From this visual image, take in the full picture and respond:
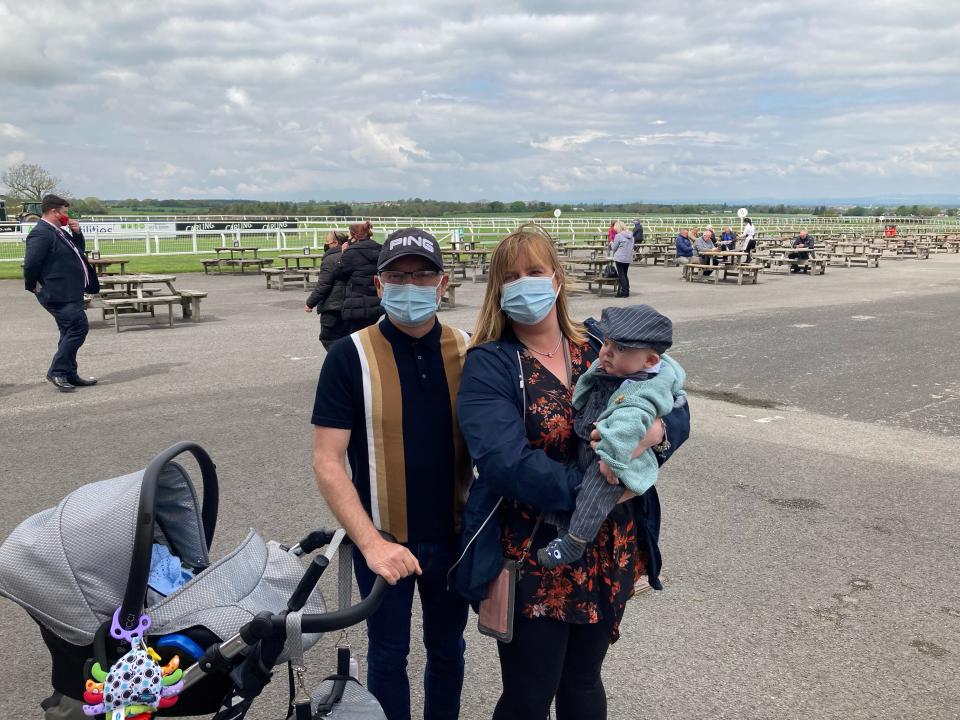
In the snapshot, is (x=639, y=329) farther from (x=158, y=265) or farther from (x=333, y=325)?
(x=158, y=265)

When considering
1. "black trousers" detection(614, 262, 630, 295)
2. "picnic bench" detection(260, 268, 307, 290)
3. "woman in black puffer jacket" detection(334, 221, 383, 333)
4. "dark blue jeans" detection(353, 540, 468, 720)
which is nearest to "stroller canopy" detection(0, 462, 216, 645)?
"dark blue jeans" detection(353, 540, 468, 720)

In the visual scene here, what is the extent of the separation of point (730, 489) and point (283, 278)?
15513 mm

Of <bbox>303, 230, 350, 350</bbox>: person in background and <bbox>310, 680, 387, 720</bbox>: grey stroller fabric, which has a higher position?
<bbox>303, 230, 350, 350</bbox>: person in background

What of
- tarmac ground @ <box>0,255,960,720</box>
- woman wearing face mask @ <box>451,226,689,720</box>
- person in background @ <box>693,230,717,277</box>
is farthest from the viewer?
person in background @ <box>693,230,717,277</box>

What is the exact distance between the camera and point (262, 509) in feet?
17.1

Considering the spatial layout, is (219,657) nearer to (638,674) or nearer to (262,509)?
(638,674)

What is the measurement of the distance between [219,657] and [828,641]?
2.86 meters

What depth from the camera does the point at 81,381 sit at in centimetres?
893

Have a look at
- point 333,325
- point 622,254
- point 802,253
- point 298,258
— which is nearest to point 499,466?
point 333,325

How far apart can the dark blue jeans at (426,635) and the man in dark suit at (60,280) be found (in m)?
7.34

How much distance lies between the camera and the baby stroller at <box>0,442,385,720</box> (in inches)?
79.4

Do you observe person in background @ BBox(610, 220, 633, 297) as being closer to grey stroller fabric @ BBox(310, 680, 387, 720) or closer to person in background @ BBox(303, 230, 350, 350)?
person in background @ BBox(303, 230, 350, 350)

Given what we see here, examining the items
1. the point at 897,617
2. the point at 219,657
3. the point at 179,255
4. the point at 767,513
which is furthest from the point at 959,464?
the point at 179,255

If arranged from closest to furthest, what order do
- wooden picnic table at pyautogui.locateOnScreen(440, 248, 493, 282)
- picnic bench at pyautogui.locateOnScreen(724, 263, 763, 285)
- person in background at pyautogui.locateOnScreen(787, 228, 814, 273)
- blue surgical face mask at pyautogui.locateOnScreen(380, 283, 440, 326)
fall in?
blue surgical face mask at pyautogui.locateOnScreen(380, 283, 440, 326) < picnic bench at pyautogui.locateOnScreen(724, 263, 763, 285) < wooden picnic table at pyautogui.locateOnScreen(440, 248, 493, 282) < person in background at pyautogui.locateOnScreen(787, 228, 814, 273)
